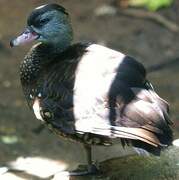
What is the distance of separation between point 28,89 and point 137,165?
947 mm

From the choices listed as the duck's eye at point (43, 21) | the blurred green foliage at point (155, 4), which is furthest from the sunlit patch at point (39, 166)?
the blurred green foliage at point (155, 4)

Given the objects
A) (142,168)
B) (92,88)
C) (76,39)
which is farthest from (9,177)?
(76,39)

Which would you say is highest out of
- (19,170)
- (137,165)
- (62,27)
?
(62,27)

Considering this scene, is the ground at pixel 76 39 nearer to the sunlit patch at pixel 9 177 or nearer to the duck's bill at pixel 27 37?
the sunlit patch at pixel 9 177

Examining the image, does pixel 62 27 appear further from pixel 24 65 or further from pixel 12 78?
pixel 12 78

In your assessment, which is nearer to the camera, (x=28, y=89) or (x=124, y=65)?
(x=124, y=65)

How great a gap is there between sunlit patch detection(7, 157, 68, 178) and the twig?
10.5ft

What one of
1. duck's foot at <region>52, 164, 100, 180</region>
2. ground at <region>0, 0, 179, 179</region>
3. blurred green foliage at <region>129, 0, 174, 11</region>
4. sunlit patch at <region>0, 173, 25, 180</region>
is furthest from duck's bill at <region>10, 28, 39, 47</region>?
blurred green foliage at <region>129, 0, 174, 11</region>

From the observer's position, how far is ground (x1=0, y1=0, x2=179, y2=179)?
6.63 m

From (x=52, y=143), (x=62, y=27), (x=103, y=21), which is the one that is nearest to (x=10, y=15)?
(x=103, y=21)

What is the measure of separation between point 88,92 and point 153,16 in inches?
194

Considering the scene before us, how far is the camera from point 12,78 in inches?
313

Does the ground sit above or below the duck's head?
below

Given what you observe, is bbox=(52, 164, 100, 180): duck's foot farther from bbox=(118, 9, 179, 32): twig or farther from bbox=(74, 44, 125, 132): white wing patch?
bbox=(118, 9, 179, 32): twig
